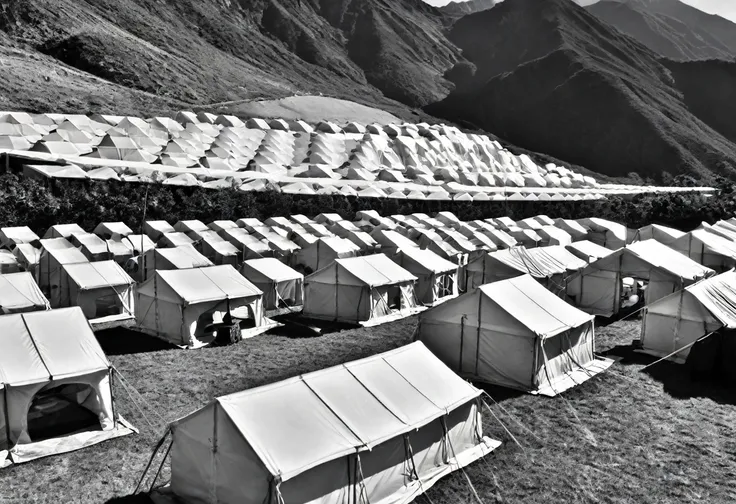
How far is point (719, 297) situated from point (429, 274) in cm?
1057

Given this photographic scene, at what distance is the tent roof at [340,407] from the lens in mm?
9586

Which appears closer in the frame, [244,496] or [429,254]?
[244,496]

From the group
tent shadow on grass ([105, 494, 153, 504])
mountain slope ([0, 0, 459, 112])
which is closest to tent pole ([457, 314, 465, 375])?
tent shadow on grass ([105, 494, 153, 504])

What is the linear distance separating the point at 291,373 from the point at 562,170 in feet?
240

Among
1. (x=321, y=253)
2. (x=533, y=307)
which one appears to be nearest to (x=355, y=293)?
(x=321, y=253)

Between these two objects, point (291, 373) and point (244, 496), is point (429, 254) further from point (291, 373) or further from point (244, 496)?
point (244, 496)

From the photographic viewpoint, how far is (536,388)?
51.6 ft

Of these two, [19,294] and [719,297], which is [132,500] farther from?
[719,297]

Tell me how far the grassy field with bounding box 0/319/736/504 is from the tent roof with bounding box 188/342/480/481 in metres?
1.39

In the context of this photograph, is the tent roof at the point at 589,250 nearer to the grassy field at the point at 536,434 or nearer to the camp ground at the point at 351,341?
the camp ground at the point at 351,341

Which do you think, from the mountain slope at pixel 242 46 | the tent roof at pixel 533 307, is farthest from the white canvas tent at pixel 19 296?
the mountain slope at pixel 242 46

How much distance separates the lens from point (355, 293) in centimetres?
2267

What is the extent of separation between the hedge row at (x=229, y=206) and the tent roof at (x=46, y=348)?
15.2 m

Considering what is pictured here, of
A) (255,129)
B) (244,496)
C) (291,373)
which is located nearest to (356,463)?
(244,496)
